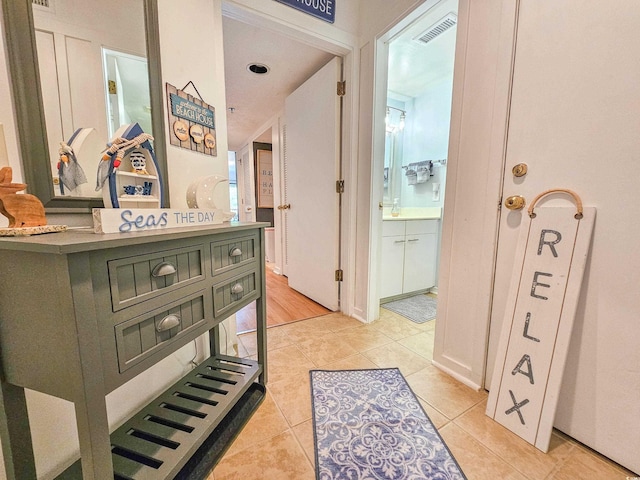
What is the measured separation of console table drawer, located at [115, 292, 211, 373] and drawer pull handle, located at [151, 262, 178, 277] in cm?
9

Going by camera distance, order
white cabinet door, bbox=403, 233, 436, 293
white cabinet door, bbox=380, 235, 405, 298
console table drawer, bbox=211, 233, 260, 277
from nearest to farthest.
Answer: console table drawer, bbox=211, 233, 260, 277
white cabinet door, bbox=380, 235, 405, 298
white cabinet door, bbox=403, 233, 436, 293

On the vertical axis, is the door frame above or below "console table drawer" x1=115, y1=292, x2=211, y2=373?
above

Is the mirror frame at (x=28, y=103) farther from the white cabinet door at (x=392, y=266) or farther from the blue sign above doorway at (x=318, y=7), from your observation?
the white cabinet door at (x=392, y=266)

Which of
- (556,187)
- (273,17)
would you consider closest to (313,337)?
(556,187)

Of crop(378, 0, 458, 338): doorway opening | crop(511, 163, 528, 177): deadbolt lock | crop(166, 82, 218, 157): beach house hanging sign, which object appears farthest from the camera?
crop(378, 0, 458, 338): doorway opening

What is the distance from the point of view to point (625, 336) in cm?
85

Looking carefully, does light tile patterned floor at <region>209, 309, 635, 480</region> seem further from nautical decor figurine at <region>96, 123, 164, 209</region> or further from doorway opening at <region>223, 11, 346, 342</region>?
nautical decor figurine at <region>96, 123, 164, 209</region>

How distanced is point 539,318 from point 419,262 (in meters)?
1.55

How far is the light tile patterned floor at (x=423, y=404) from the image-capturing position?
879mm

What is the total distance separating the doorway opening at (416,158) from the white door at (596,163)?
0.85 metres

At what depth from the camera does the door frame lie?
5.10 feet

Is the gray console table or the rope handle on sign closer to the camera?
the gray console table

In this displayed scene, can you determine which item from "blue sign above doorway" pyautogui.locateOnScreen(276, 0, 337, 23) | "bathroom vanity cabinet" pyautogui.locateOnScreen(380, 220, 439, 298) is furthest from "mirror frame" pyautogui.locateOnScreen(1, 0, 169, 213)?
"bathroom vanity cabinet" pyautogui.locateOnScreen(380, 220, 439, 298)

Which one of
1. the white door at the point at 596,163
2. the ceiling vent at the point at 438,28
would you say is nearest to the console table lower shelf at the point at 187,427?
Result: the white door at the point at 596,163
